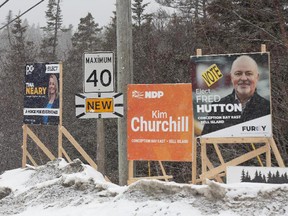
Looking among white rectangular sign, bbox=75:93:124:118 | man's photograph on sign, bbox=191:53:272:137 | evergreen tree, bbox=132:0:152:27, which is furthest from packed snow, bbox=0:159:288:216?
evergreen tree, bbox=132:0:152:27

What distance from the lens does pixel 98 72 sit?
736 centimetres

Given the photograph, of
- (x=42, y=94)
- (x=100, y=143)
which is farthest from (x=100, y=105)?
(x=42, y=94)

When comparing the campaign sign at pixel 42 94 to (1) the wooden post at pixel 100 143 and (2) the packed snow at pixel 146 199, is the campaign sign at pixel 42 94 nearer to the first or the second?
(1) the wooden post at pixel 100 143

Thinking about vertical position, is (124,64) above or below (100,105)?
above

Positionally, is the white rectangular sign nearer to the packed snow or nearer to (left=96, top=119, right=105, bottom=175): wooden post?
(left=96, top=119, right=105, bottom=175): wooden post

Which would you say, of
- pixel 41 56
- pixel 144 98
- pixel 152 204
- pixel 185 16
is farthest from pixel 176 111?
pixel 41 56

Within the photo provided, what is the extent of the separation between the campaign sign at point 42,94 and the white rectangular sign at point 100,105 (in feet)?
7.69

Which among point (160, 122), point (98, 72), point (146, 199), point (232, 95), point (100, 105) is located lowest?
point (146, 199)

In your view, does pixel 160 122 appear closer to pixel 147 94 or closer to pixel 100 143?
pixel 147 94

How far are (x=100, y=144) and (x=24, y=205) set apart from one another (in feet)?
5.73

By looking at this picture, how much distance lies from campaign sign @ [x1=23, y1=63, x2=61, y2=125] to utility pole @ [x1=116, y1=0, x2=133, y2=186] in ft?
8.83

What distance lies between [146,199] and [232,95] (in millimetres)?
2581

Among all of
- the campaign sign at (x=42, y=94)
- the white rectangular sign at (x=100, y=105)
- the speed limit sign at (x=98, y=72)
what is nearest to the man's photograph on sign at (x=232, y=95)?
the white rectangular sign at (x=100, y=105)

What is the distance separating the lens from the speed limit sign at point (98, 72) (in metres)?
7.34
